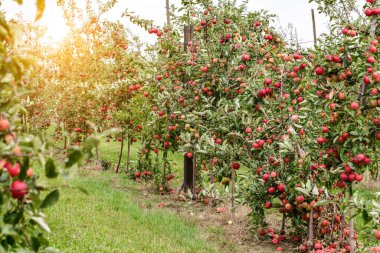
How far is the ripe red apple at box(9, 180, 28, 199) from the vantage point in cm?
176

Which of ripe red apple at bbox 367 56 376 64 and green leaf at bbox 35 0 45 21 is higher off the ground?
ripe red apple at bbox 367 56 376 64

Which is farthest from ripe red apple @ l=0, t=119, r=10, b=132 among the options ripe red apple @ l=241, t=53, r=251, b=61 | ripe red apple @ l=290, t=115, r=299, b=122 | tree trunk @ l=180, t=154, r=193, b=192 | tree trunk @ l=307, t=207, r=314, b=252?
tree trunk @ l=180, t=154, r=193, b=192

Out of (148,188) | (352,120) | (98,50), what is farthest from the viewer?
(98,50)

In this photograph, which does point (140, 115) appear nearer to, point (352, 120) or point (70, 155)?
point (352, 120)

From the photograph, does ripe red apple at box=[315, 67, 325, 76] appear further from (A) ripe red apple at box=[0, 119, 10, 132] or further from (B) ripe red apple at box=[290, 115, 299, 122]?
(A) ripe red apple at box=[0, 119, 10, 132]

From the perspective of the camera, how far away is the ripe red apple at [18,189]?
1756 mm

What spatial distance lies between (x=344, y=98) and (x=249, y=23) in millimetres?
4103

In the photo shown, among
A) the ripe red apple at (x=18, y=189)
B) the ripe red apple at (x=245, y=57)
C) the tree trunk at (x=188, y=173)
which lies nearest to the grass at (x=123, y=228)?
the tree trunk at (x=188, y=173)

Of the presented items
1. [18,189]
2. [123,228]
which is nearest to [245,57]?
[123,228]

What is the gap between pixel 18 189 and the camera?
175 centimetres

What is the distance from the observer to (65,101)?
1348 centimetres

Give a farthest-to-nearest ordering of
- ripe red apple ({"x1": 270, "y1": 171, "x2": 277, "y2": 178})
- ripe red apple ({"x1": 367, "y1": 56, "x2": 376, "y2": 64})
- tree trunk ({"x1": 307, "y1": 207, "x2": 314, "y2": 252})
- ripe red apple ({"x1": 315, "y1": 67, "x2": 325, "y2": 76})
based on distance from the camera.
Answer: ripe red apple ({"x1": 270, "y1": 171, "x2": 277, "y2": 178}) → tree trunk ({"x1": 307, "y1": 207, "x2": 314, "y2": 252}) → ripe red apple ({"x1": 315, "y1": 67, "x2": 325, "y2": 76}) → ripe red apple ({"x1": 367, "y1": 56, "x2": 376, "y2": 64})

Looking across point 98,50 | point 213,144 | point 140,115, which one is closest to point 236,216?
point 213,144

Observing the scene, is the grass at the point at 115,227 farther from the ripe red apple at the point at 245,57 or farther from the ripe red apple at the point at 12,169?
the ripe red apple at the point at 12,169
